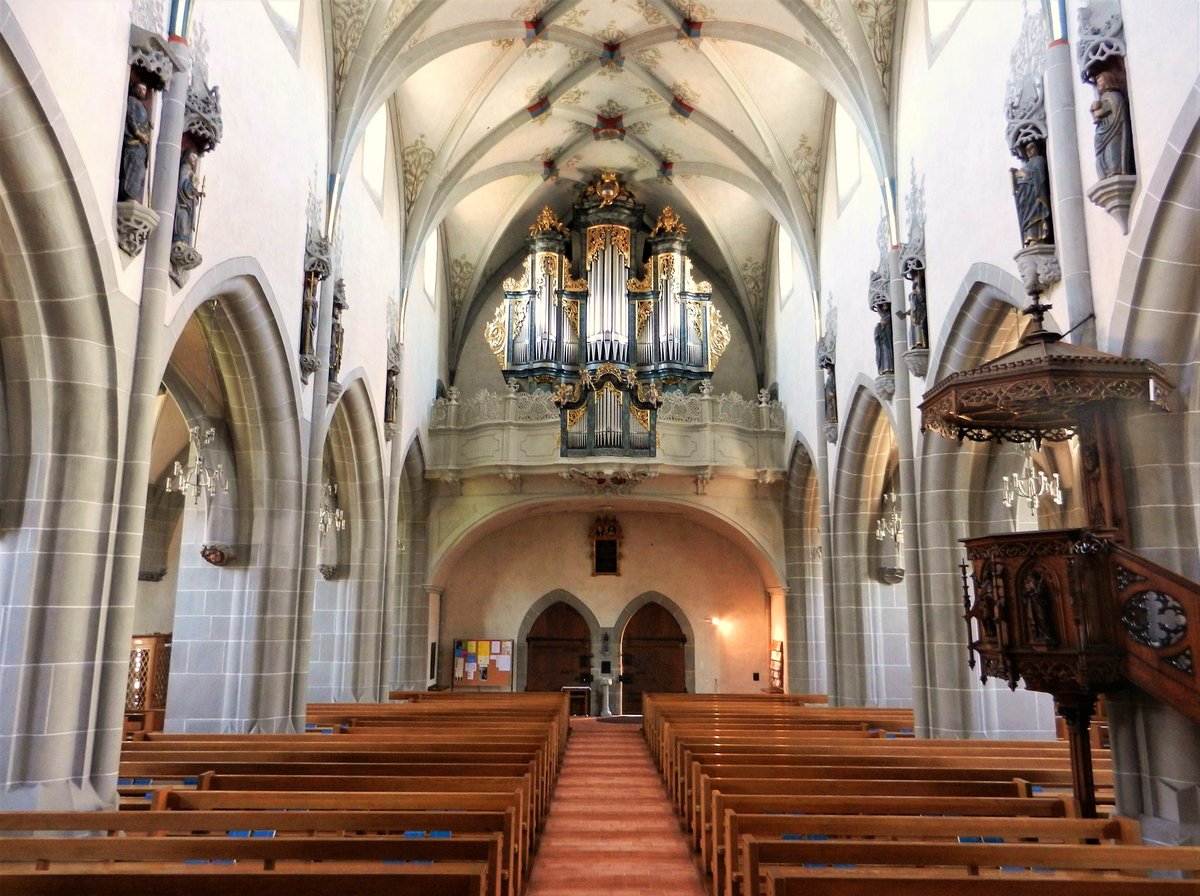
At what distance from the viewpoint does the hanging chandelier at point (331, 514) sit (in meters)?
14.6

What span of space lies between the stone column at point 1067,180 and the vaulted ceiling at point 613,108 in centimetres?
465

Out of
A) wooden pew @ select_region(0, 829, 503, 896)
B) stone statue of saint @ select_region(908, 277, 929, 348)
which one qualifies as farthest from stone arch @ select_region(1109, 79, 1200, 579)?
wooden pew @ select_region(0, 829, 503, 896)

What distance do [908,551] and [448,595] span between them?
41.7ft

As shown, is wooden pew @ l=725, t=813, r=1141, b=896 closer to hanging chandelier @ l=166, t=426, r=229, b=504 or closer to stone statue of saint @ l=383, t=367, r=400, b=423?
hanging chandelier @ l=166, t=426, r=229, b=504

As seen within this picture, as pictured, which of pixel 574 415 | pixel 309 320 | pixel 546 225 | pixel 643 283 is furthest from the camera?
pixel 546 225

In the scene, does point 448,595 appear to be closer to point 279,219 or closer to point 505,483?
point 505,483

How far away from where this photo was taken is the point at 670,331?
1992 centimetres

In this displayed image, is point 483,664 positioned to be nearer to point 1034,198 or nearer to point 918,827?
point 1034,198

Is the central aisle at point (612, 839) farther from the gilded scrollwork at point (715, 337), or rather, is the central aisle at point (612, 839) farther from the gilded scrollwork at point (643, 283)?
the gilded scrollwork at point (643, 283)

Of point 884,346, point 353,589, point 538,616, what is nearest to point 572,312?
point 538,616

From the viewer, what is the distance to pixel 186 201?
27.5 feet

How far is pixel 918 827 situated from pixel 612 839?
3405 millimetres

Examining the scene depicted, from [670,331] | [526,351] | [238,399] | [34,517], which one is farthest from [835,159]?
[34,517]

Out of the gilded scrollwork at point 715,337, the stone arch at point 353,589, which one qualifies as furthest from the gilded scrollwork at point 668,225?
the stone arch at point 353,589
